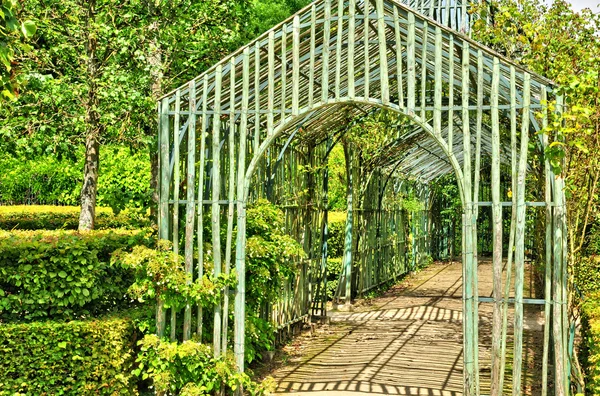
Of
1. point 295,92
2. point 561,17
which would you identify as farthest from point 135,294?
point 561,17

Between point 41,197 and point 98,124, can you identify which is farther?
point 41,197

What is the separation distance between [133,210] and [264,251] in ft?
10.2

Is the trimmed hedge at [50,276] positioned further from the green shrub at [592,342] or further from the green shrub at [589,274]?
the green shrub at [589,274]

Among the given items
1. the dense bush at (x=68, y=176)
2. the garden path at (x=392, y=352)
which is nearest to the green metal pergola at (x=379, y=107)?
the garden path at (x=392, y=352)

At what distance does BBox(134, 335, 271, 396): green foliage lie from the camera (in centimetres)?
773

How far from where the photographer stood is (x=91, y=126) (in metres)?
11.4

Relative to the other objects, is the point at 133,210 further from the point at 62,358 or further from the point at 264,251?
the point at 62,358

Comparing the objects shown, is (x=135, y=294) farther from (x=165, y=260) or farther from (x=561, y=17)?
(x=561, y=17)

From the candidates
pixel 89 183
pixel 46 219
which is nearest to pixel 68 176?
pixel 46 219

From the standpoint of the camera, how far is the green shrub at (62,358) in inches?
297

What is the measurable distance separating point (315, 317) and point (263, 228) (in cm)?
488

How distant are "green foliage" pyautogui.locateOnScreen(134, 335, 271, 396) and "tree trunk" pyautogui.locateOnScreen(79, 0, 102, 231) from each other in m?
4.44

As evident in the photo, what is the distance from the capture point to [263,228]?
9023mm

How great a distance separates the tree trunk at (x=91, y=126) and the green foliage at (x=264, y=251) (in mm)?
3387
